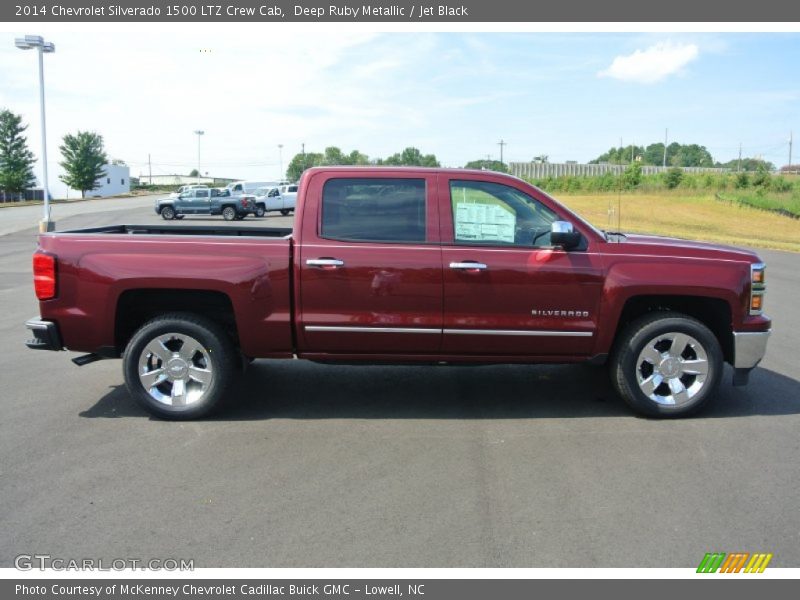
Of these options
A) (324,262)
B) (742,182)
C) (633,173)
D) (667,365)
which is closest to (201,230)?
(324,262)

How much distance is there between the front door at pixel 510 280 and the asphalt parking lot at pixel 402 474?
0.64 m

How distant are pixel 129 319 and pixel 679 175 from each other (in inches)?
2064

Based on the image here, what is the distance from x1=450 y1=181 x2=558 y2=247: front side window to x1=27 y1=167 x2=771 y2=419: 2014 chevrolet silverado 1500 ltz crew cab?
11 mm

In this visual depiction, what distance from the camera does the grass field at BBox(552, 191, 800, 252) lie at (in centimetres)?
2755

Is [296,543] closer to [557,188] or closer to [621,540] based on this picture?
[621,540]

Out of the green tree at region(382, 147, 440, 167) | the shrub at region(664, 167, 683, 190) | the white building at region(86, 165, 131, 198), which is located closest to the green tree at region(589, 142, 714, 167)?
the shrub at region(664, 167, 683, 190)

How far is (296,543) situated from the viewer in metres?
3.80

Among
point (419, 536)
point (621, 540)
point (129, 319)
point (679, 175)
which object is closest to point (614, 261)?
point (621, 540)

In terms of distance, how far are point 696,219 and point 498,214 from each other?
33.1 m

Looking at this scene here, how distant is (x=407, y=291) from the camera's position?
566 centimetres

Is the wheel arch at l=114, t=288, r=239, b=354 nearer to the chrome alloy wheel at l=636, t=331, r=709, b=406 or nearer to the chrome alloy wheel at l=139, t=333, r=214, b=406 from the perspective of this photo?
the chrome alloy wheel at l=139, t=333, r=214, b=406

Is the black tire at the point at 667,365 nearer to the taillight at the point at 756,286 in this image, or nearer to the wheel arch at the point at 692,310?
the wheel arch at the point at 692,310

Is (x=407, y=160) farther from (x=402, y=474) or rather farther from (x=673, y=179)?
(x=673, y=179)

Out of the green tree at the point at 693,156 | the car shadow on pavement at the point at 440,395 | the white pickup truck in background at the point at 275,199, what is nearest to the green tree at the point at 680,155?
the green tree at the point at 693,156
